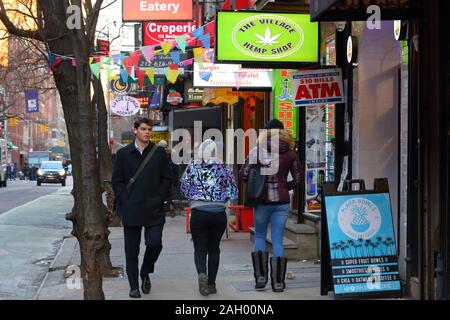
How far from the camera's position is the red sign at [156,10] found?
682 inches

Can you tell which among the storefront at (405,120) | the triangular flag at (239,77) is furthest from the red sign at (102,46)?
the storefront at (405,120)

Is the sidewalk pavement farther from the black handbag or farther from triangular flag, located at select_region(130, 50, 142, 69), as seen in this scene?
triangular flag, located at select_region(130, 50, 142, 69)

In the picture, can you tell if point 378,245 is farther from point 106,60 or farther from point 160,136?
point 160,136

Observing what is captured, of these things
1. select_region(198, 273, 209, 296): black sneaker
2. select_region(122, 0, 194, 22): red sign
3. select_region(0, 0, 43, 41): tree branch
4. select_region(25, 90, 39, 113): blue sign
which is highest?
select_region(122, 0, 194, 22): red sign

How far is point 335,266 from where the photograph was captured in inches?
248

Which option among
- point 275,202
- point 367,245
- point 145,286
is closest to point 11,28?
point 145,286

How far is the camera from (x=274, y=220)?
283 inches

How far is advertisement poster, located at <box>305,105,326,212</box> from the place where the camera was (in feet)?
33.9

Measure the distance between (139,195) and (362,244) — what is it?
2.41 meters

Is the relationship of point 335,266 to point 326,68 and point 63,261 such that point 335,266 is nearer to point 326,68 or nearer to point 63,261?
point 326,68

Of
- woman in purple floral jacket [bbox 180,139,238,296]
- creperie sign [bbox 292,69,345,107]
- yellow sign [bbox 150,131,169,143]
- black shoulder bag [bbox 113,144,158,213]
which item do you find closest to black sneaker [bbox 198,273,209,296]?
woman in purple floral jacket [bbox 180,139,238,296]

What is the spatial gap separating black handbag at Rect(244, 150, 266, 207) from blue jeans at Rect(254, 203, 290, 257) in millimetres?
131

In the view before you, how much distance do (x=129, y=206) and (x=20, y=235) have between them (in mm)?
7957

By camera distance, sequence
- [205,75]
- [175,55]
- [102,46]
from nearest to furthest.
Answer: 1. [205,75]
2. [175,55]
3. [102,46]
